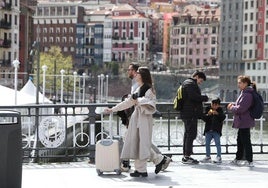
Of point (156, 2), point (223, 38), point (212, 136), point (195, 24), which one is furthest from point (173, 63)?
point (212, 136)

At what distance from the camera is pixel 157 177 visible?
10688mm

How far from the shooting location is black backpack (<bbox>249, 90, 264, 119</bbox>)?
12.0 m

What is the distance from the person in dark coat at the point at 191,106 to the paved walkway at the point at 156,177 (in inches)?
20.3

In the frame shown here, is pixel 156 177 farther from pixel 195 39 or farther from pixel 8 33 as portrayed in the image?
pixel 195 39

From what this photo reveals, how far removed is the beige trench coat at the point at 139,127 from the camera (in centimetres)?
1048

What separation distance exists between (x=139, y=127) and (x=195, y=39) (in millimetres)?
135455

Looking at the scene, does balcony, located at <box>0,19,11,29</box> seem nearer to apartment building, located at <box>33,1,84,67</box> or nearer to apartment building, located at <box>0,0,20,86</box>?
apartment building, located at <box>0,0,20,86</box>

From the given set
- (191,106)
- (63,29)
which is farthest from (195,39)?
(191,106)

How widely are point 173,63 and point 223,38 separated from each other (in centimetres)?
2620

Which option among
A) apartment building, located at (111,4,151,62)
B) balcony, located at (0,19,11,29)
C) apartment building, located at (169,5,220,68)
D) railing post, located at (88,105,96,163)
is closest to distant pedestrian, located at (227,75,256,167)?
railing post, located at (88,105,96,163)

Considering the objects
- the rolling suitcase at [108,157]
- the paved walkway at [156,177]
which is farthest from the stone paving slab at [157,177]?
the rolling suitcase at [108,157]

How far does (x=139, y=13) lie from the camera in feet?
509

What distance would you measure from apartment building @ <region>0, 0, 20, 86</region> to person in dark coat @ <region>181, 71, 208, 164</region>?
68.2 m

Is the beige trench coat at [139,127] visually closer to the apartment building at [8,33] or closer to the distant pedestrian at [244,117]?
the distant pedestrian at [244,117]
